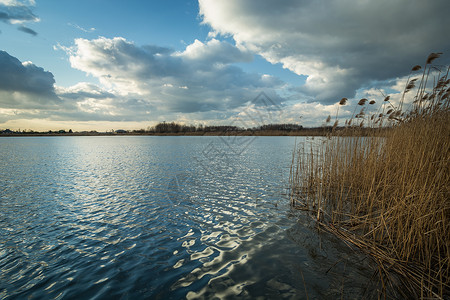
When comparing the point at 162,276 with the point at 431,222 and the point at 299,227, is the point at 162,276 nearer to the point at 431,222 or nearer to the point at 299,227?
the point at 299,227

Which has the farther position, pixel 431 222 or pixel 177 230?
pixel 177 230

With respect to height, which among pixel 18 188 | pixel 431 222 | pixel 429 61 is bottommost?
pixel 18 188

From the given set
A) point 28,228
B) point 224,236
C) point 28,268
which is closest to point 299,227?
point 224,236

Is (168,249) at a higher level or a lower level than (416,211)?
lower

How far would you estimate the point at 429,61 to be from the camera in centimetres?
465

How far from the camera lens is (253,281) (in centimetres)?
407

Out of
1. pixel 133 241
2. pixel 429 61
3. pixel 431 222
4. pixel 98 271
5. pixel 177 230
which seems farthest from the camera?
pixel 177 230

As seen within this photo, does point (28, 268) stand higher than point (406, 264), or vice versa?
point (406, 264)

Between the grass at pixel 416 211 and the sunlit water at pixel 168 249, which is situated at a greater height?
the grass at pixel 416 211

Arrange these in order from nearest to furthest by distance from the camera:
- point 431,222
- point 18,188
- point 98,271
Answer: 1. point 431,222
2. point 98,271
3. point 18,188

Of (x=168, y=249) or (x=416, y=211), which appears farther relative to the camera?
(x=168, y=249)

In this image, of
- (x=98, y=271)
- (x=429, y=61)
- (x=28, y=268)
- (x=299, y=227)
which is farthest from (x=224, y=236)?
(x=429, y=61)

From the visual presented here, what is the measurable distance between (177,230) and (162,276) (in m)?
2.09

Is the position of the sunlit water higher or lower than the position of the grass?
lower
